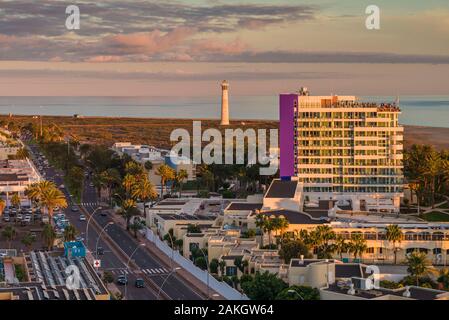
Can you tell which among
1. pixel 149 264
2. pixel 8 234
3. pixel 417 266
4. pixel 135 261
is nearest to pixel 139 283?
pixel 149 264

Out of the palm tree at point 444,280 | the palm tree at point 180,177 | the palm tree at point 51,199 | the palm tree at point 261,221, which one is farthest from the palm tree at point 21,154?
the palm tree at point 444,280

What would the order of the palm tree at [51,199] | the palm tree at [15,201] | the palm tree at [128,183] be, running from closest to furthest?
the palm tree at [51,199] → the palm tree at [128,183] → the palm tree at [15,201]

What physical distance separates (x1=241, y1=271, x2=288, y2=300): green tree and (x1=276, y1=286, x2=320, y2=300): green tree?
4.73 feet

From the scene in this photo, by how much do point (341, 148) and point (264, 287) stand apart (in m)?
49.8

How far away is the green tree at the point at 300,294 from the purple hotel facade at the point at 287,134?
168 ft

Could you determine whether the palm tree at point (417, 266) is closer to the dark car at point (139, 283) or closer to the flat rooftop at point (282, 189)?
the dark car at point (139, 283)

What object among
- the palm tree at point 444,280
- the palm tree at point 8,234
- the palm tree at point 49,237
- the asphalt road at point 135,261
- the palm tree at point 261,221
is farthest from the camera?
the palm tree at point 8,234

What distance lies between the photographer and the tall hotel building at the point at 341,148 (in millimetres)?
Result: 101312

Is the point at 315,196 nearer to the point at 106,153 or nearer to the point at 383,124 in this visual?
the point at 383,124

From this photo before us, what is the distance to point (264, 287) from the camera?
54.9 meters

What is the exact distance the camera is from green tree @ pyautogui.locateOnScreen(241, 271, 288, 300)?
54.5m

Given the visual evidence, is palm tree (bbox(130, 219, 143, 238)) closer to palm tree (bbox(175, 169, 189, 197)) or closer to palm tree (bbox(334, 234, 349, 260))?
palm tree (bbox(175, 169, 189, 197))

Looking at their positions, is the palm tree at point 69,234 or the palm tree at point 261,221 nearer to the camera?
the palm tree at point 261,221
